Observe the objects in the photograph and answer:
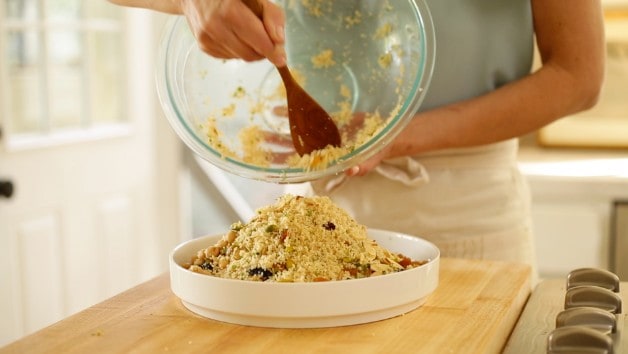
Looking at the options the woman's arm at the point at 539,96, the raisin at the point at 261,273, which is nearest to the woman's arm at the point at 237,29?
the raisin at the point at 261,273

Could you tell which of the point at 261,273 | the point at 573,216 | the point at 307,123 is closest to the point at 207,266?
the point at 261,273

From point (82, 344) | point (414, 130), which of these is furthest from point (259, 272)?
point (414, 130)

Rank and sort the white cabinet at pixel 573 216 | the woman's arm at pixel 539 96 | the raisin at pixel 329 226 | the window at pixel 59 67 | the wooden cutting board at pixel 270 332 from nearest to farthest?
the wooden cutting board at pixel 270 332 → the raisin at pixel 329 226 → the woman's arm at pixel 539 96 → the white cabinet at pixel 573 216 → the window at pixel 59 67

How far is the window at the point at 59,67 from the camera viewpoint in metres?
2.14

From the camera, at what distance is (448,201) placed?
127 centimetres

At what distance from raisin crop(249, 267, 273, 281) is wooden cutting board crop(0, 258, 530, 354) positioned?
0.06m

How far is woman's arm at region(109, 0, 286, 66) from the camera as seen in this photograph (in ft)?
2.75

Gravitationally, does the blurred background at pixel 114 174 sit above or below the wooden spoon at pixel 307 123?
below

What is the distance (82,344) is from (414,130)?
1.94 ft

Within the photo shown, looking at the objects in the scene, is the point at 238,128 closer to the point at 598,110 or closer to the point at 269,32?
the point at 269,32

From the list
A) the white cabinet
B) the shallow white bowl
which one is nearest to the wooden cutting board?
the shallow white bowl

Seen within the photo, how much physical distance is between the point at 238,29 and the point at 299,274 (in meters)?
0.25

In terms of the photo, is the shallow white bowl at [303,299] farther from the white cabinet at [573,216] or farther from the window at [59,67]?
the window at [59,67]

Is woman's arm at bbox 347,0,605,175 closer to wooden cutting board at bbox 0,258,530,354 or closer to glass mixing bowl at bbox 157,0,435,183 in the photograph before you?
glass mixing bowl at bbox 157,0,435,183
